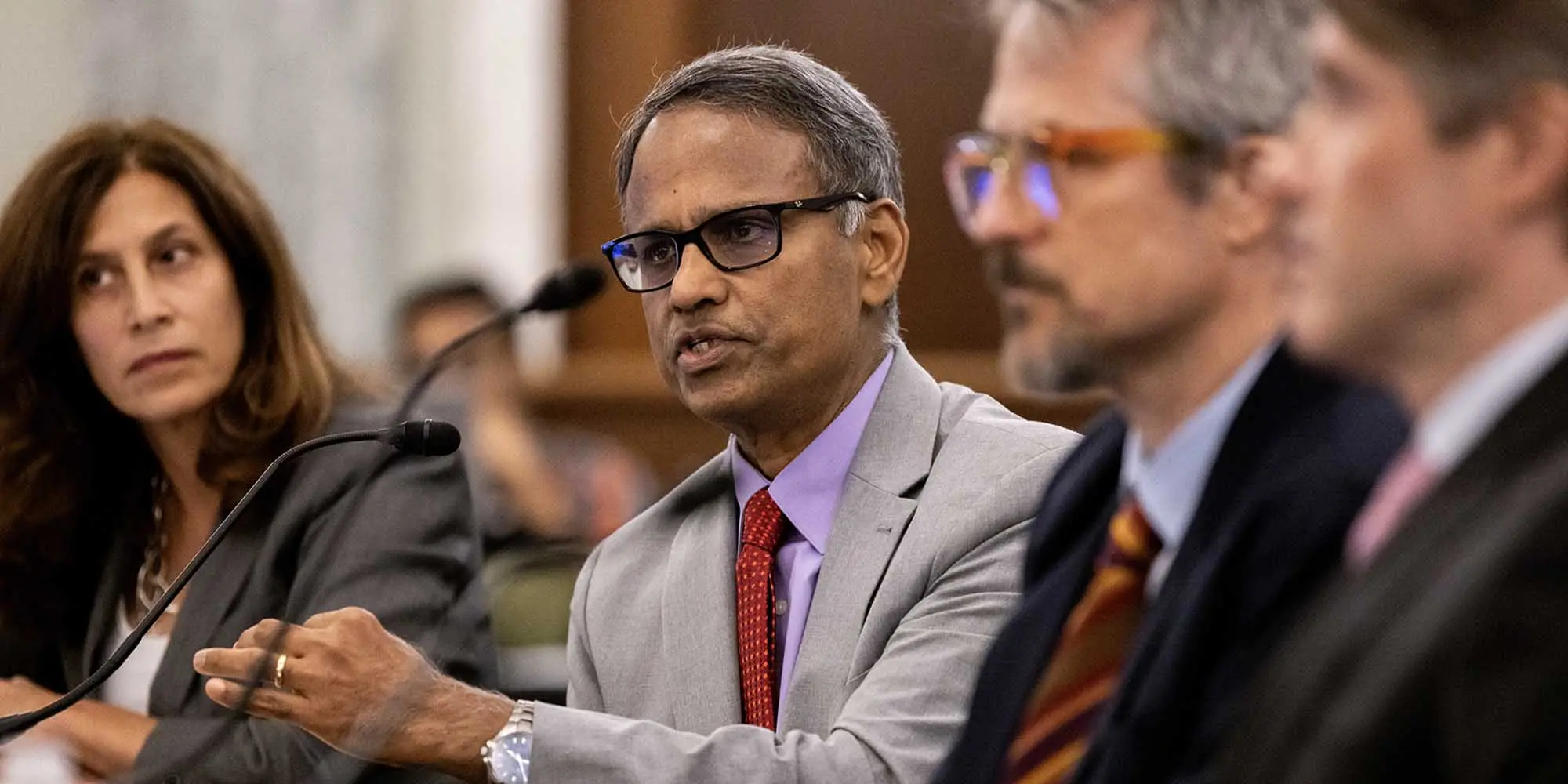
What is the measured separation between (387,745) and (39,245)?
1080mm

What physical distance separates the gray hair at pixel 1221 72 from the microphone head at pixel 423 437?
87cm

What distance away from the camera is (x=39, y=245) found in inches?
99.9

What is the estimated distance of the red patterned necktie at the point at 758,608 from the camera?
2.01 meters

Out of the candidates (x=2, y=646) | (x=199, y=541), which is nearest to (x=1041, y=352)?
(x=199, y=541)

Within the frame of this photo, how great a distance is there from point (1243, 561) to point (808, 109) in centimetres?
97

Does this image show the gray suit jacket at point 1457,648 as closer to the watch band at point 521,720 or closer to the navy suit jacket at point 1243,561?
the navy suit jacket at point 1243,561

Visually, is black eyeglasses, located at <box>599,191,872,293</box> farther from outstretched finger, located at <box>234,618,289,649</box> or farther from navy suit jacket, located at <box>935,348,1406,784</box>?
navy suit jacket, located at <box>935,348,1406,784</box>

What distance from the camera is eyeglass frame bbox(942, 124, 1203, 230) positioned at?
55.5 inches

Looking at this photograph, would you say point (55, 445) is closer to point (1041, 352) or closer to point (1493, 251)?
point (1041, 352)

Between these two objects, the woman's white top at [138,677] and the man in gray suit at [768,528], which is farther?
the woman's white top at [138,677]

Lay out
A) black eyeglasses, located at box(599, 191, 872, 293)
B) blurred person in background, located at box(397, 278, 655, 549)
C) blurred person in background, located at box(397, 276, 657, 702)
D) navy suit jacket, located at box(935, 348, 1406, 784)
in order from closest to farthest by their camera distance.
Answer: navy suit jacket, located at box(935, 348, 1406, 784) < black eyeglasses, located at box(599, 191, 872, 293) < blurred person in background, located at box(397, 276, 657, 702) < blurred person in background, located at box(397, 278, 655, 549)

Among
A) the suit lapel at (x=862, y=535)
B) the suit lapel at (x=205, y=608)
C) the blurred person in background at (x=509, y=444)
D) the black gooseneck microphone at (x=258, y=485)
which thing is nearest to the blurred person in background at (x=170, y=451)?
the suit lapel at (x=205, y=608)

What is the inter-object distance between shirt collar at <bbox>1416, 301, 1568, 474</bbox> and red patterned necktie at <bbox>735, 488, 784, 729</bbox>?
1092 mm

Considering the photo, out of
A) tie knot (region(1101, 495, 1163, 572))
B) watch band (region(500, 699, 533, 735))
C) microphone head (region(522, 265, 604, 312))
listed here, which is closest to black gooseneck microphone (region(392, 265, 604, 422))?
microphone head (region(522, 265, 604, 312))
